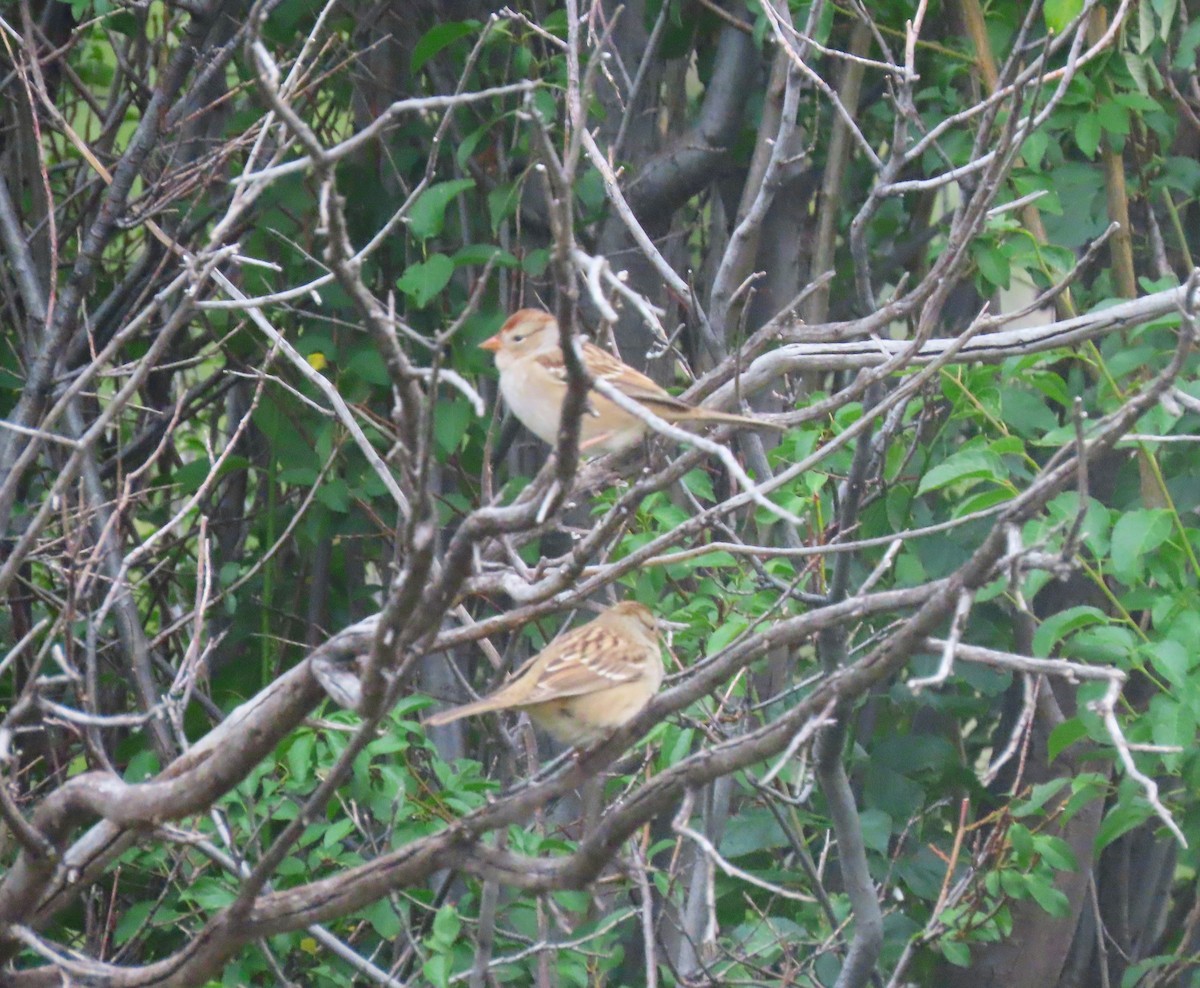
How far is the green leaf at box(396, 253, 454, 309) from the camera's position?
478cm

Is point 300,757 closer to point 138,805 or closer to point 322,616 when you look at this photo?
point 138,805

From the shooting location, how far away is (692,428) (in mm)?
3705

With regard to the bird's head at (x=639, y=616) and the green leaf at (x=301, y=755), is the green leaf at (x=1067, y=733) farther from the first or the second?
the green leaf at (x=301, y=755)

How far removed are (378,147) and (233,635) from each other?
2068 millimetres

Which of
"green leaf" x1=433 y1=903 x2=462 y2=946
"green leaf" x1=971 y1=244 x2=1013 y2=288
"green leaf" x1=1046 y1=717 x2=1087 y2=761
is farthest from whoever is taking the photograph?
"green leaf" x1=971 y1=244 x2=1013 y2=288

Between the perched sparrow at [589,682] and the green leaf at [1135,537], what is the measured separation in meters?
1.21

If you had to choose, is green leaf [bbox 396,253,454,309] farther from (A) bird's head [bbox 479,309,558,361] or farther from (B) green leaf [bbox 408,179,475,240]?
(A) bird's head [bbox 479,309,558,361]

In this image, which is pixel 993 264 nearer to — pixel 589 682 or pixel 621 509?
pixel 589 682

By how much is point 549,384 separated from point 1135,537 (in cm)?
158

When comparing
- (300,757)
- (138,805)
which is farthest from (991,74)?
(138,805)

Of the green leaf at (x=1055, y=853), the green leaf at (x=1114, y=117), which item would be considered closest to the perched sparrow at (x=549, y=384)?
the green leaf at (x=1055, y=853)

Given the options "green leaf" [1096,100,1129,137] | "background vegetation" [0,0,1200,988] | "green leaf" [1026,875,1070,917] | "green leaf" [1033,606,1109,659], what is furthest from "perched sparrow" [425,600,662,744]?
"green leaf" [1096,100,1129,137]

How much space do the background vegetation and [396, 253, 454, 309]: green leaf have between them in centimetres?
2

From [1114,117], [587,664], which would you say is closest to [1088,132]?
[1114,117]
